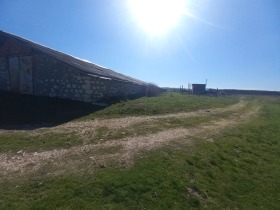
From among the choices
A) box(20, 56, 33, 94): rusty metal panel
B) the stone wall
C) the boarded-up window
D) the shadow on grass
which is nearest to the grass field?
the shadow on grass

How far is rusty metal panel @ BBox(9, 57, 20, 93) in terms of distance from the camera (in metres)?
24.0

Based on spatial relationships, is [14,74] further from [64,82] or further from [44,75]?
[64,82]

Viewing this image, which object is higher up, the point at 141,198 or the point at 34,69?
the point at 34,69

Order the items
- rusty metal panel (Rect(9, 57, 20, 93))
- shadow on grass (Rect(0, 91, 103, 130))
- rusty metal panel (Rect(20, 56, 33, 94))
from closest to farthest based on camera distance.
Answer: shadow on grass (Rect(0, 91, 103, 130)) → rusty metal panel (Rect(20, 56, 33, 94)) → rusty metal panel (Rect(9, 57, 20, 93))

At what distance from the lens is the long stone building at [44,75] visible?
21.7 metres

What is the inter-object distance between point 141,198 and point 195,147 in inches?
213

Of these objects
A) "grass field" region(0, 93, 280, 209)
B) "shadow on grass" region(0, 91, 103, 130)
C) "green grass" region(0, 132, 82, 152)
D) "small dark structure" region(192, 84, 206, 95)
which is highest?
"small dark structure" region(192, 84, 206, 95)

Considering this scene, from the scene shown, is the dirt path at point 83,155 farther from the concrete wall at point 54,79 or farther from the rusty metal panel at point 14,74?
the rusty metal panel at point 14,74

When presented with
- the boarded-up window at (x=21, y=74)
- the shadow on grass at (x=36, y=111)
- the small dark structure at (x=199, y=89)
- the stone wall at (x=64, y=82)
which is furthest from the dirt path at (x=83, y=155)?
the small dark structure at (x=199, y=89)

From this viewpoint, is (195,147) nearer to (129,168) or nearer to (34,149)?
(129,168)

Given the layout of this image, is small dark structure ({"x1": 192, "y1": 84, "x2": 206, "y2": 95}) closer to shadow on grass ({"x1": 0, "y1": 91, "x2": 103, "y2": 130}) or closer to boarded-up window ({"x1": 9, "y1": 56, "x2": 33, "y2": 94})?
shadow on grass ({"x1": 0, "y1": 91, "x2": 103, "y2": 130})

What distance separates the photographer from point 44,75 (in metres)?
22.8

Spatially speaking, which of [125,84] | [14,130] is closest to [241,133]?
[14,130]

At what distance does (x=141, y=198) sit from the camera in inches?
295
